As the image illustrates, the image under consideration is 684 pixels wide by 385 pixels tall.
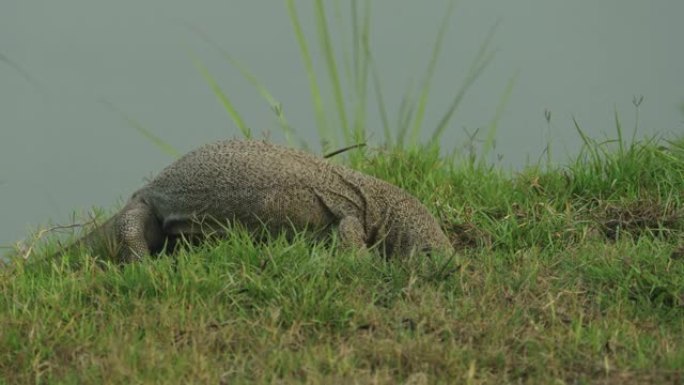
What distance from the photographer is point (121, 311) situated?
6871 millimetres

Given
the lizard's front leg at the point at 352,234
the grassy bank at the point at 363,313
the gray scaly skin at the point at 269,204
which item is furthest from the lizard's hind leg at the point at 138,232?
the lizard's front leg at the point at 352,234

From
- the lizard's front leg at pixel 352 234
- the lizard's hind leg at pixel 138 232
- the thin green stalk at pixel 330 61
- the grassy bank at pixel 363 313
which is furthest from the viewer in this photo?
the thin green stalk at pixel 330 61

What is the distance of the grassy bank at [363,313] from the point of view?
5.97m

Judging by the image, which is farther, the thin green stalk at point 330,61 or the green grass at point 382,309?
the thin green stalk at point 330,61

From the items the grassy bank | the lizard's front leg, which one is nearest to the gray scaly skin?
the lizard's front leg

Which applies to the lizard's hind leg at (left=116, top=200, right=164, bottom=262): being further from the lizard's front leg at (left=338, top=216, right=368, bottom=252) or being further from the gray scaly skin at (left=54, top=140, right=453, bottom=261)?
the lizard's front leg at (left=338, top=216, right=368, bottom=252)

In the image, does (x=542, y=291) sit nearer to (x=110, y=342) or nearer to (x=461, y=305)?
(x=461, y=305)

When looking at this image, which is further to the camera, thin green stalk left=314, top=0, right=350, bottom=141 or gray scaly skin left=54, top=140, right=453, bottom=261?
thin green stalk left=314, top=0, right=350, bottom=141

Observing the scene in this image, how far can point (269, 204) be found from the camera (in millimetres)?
7770

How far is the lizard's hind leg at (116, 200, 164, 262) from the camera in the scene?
811 centimetres

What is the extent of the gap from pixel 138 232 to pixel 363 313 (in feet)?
7.09

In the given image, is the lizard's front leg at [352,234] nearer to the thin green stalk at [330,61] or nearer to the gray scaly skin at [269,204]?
the gray scaly skin at [269,204]

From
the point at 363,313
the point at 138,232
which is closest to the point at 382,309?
the point at 363,313

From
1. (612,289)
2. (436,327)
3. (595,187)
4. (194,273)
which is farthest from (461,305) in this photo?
(595,187)
